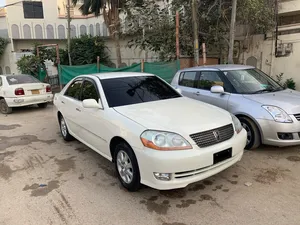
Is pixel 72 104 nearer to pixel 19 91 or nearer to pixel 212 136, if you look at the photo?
pixel 212 136

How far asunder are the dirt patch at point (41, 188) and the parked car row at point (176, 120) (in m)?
0.80

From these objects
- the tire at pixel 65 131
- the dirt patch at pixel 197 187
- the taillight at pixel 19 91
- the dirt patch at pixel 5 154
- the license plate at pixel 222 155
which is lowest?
the dirt patch at pixel 5 154

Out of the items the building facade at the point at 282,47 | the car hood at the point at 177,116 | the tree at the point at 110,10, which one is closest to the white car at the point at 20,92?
the car hood at the point at 177,116

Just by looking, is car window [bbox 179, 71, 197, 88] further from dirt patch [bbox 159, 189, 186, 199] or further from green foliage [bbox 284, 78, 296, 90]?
green foliage [bbox 284, 78, 296, 90]

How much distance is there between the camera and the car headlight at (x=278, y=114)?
13.6 ft

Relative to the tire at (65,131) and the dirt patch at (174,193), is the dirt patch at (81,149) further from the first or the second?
the dirt patch at (174,193)

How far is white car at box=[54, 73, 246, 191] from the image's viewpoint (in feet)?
9.65

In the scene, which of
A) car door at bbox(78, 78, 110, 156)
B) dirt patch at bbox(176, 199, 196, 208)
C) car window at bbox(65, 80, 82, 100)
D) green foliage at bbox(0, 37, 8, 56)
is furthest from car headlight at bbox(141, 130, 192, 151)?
green foliage at bbox(0, 37, 8, 56)

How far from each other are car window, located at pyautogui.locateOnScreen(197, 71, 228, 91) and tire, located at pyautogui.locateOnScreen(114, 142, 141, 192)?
2710 millimetres

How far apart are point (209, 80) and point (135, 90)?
2.04 meters

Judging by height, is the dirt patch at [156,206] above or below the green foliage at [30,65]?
below

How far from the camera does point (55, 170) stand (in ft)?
13.7

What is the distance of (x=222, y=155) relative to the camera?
318 cm

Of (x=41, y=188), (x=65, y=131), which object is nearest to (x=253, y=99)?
(x=41, y=188)
